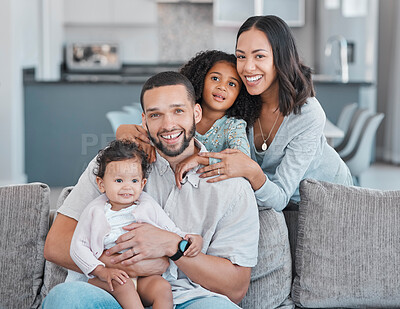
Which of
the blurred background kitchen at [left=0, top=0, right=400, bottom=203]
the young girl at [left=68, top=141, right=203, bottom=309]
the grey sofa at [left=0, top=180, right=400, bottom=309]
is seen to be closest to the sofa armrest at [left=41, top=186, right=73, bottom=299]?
the grey sofa at [left=0, top=180, right=400, bottom=309]

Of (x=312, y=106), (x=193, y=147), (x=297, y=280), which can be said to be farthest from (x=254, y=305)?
(x=312, y=106)

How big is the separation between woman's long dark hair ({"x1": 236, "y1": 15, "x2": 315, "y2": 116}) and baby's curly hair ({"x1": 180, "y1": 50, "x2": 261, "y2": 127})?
0.12 metres

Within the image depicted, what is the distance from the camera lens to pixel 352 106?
507 cm

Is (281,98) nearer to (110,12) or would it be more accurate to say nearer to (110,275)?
(110,275)

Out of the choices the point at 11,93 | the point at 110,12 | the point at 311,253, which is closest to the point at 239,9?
the point at 110,12

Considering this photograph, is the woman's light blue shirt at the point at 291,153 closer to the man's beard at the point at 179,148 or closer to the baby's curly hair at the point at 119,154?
the man's beard at the point at 179,148

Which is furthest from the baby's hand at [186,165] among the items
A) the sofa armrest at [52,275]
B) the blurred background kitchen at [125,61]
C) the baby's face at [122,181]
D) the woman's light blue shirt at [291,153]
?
the blurred background kitchen at [125,61]

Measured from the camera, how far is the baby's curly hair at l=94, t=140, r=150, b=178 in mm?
1848

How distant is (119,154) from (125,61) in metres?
6.55

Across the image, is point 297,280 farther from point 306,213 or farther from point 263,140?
point 263,140

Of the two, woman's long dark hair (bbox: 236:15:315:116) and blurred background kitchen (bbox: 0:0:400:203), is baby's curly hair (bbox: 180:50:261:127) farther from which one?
blurred background kitchen (bbox: 0:0:400:203)

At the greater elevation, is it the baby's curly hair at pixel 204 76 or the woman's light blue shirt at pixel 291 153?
the baby's curly hair at pixel 204 76

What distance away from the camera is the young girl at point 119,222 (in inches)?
69.6

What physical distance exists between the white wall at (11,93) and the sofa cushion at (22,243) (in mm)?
3432
